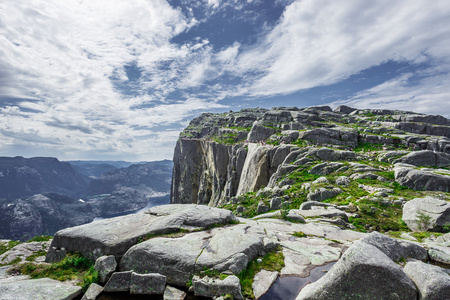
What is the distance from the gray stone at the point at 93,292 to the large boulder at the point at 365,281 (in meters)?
10.0

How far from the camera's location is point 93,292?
970cm

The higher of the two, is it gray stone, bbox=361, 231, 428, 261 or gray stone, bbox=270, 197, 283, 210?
gray stone, bbox=361, 231, 428, 261

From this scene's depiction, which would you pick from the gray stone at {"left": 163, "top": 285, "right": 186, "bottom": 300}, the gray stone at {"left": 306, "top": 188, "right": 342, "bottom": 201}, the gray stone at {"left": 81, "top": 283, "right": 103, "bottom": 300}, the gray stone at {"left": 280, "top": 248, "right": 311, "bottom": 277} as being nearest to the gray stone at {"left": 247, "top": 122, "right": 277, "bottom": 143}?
the gray stone at {"left": 306, "top": 188, "right": 342, "bottom": 201}

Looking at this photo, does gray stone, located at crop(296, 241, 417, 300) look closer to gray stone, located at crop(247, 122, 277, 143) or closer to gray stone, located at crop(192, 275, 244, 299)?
gray stone, located at crop(192, 275, 244, 299)

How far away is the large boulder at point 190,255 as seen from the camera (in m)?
10.6

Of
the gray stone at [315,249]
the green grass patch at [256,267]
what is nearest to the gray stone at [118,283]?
the green grass patch at [256,267]

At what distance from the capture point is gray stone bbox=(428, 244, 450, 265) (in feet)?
36.2

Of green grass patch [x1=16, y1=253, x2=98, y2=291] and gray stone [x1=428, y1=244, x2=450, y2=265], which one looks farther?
gray stone [x1=428, y1=244, x2=450, y2=265]

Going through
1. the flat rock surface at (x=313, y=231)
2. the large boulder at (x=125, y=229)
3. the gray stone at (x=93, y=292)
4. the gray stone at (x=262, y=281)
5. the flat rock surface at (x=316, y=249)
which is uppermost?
the large boulder at (x=125, y=229)

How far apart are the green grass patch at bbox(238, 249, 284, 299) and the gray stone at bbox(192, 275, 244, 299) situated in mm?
639

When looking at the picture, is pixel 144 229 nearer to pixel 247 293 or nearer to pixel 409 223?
pixel 247 293

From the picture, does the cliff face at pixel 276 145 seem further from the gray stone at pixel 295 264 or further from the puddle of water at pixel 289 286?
the puddle of water at pixel 289 286

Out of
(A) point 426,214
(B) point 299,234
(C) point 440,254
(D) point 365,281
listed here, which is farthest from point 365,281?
(A) point 426,214

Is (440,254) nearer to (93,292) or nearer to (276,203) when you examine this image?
(276,203)
